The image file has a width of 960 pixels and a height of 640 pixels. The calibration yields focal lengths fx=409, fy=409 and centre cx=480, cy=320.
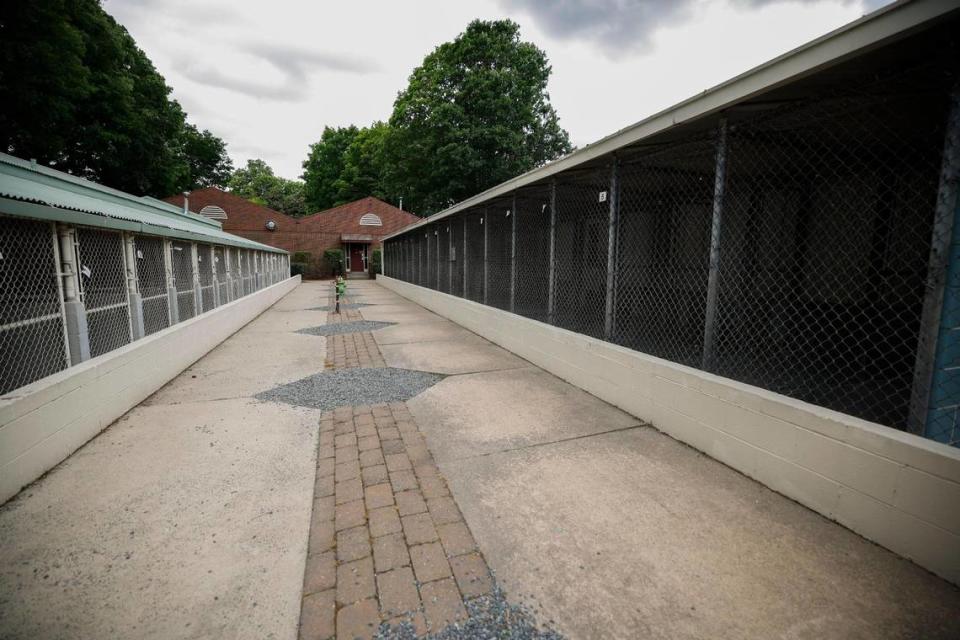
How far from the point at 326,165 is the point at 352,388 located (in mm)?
58291

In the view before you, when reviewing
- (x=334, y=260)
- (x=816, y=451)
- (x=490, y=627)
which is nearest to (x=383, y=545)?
(x=490, y=627)

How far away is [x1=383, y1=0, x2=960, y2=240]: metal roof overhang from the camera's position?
77.2 inches

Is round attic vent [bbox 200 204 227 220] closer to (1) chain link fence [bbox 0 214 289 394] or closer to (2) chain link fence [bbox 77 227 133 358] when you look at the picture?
(1) chain link fence [bbox 0 214 289 394]

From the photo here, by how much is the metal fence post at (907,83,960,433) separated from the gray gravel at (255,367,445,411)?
3.95 m

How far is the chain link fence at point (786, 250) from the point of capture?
9.45ft

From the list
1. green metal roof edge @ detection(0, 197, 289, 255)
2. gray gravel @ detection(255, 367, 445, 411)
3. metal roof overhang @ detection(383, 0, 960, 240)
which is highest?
metal roof overhang @ detection(383, 0, 960, 240)

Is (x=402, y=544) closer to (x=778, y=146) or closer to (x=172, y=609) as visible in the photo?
(x=172, y=609)

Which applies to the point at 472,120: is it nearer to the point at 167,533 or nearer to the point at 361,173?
the point at 167,533

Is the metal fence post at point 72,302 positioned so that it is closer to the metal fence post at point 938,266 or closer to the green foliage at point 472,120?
the metal fence post at point 938,266

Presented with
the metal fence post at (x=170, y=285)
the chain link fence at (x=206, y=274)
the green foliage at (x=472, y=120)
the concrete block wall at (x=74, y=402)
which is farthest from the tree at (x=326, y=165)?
the concrete block wall at (x=74, y=402)

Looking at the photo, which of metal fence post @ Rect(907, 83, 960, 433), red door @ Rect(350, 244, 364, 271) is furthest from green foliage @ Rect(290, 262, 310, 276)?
metal fence post @ Rect(907, 83, 960, 433)

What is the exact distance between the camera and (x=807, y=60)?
2.44 metres

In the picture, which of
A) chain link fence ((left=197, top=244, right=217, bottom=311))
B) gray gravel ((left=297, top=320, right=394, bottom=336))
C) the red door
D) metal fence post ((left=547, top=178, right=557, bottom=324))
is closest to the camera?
metal fence post ((left=547, top=178, right=557, bottom=324))

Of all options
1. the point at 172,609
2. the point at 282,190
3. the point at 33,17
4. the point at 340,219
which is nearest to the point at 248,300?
the point at 172,609
